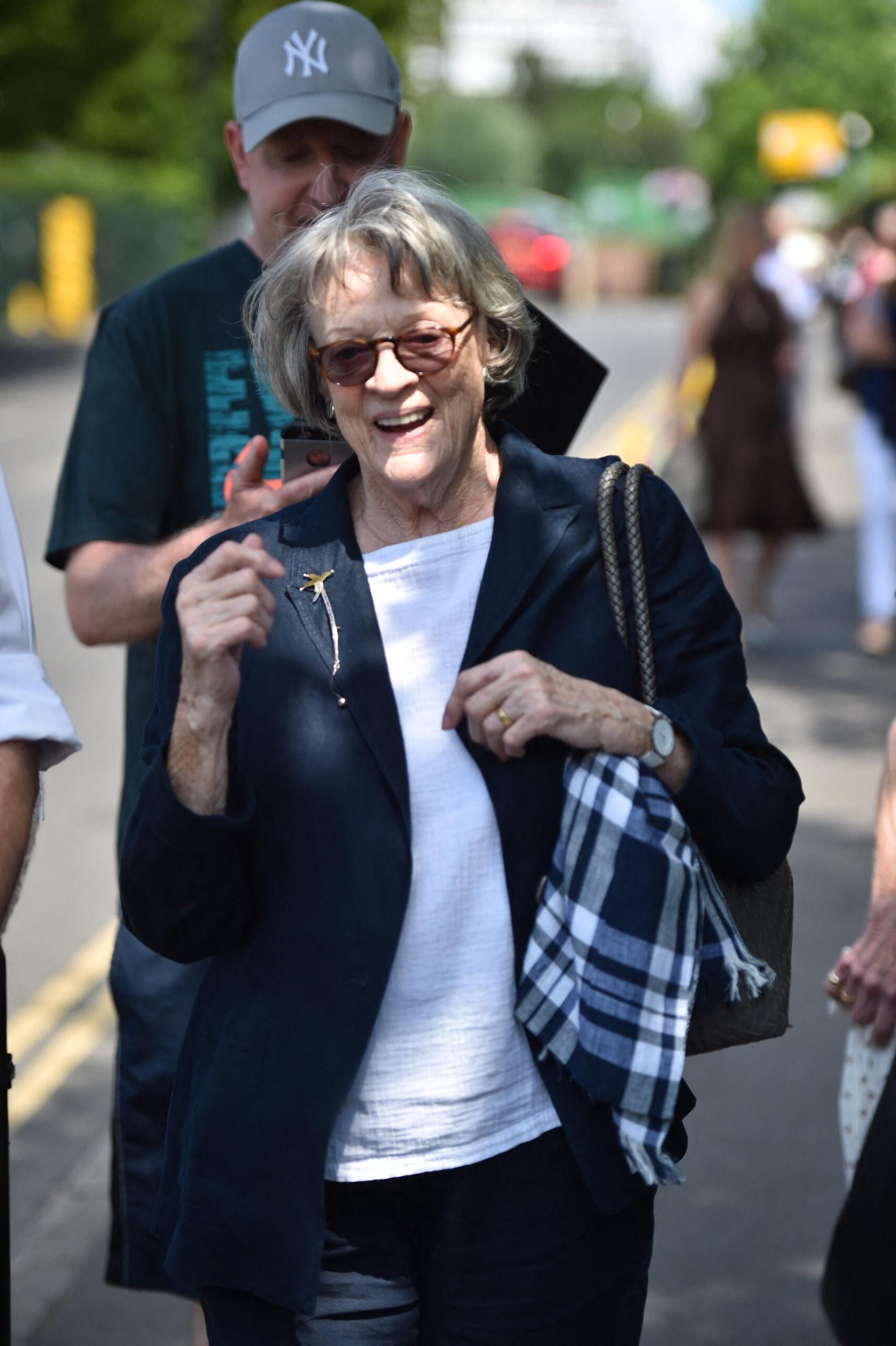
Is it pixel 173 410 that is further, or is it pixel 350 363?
pixel 173 410

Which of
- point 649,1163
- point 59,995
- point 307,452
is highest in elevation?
point 307,452

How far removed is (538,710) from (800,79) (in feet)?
193

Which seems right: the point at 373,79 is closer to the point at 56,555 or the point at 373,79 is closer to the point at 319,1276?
the point at 56,555

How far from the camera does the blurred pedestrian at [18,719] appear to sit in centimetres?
199

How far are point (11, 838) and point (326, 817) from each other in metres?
0.35

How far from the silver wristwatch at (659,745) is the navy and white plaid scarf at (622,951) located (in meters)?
0.02

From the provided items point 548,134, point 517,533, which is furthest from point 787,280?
point 548,134

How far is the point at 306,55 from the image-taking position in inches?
113

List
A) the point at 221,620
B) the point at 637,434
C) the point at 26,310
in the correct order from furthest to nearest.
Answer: the point at 26,310 → the point at 637,434 → the point at 221,620

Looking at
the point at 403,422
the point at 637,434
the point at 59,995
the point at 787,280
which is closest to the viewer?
the point at 403,422

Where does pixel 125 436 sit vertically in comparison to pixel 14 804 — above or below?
above

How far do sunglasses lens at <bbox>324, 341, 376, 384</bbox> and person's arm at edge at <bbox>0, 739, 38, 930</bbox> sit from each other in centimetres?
57

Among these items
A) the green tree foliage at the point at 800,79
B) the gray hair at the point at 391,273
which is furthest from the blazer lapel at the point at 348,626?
the green tree foliage at the point at 800,79

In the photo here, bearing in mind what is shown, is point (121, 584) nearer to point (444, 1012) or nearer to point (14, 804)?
point (14, 804)
